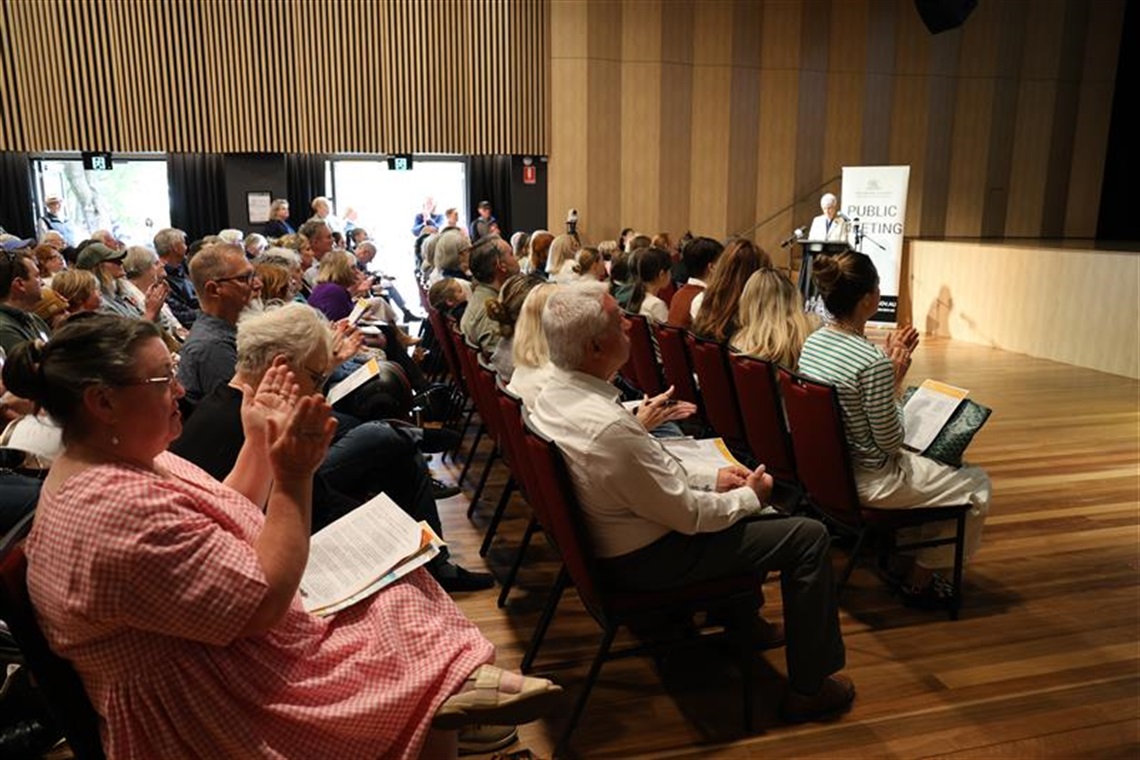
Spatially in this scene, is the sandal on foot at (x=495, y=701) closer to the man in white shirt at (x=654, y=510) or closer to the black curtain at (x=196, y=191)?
the man in white shirt at (x=654, y=510)

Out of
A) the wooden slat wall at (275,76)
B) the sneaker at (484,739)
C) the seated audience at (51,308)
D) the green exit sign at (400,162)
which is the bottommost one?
the sneaker at (484,739)

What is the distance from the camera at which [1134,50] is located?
43.9ft

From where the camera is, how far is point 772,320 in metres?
3.80

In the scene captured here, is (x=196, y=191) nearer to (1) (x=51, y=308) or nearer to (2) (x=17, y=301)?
(1) (x=51, y=308)

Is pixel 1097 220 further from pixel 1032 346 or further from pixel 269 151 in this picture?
pixel 269 151

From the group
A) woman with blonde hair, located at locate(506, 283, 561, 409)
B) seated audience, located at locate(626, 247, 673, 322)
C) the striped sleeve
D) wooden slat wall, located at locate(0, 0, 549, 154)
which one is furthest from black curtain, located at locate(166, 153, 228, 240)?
the striped sleeve

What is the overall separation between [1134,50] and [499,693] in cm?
1588

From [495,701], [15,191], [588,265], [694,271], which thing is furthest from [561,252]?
[15,191]

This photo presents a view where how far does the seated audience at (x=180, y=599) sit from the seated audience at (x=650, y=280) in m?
3.64

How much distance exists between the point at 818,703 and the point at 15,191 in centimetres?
1144

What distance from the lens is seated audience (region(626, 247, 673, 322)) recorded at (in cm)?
517

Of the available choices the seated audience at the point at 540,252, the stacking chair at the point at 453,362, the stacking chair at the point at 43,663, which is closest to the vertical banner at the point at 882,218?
the seated audience at the point at 540,252

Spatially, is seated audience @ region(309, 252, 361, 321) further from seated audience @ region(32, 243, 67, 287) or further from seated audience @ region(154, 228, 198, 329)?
seated audience @ region(32, 243, 67, 287)

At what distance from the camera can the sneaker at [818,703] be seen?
2.62 meters
